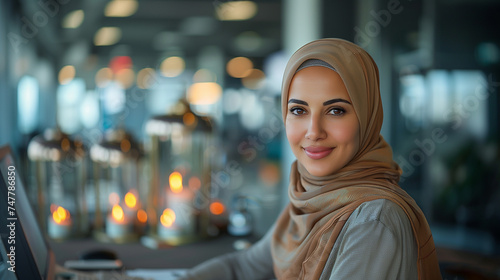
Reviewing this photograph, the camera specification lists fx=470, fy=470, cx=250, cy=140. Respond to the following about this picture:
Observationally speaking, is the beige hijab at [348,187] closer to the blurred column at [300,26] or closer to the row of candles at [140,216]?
the row of candles at [140,216]

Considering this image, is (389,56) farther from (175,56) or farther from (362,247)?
(175,56)

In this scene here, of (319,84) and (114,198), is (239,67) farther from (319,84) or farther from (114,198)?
(319,84)

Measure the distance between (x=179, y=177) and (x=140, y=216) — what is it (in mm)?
319

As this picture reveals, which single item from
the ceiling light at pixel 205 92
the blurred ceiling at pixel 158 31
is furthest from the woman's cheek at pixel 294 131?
the ceiling light at pixel 205 92

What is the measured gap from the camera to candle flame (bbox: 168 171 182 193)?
2.11 metres

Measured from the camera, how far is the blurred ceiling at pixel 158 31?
487cm

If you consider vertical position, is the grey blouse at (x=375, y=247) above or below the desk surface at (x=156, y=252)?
above

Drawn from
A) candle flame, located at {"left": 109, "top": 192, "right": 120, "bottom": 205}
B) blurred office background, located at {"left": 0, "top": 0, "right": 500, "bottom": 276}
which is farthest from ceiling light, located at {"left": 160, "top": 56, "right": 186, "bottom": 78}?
candle flame, located at {"left": 109, "top": 192, "right": 120, "bottom": 205}

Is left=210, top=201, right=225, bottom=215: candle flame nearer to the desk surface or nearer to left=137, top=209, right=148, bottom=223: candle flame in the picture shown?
the desk surface

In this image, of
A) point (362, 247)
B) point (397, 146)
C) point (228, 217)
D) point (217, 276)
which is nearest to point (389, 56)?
point (397, 146)

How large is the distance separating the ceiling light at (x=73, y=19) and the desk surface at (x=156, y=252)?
135 inches

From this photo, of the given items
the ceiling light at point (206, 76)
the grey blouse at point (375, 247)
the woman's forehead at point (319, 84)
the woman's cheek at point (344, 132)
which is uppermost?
the ceiling light at point (206, 76)

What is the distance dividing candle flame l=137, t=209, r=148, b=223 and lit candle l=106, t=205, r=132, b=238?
0.07 meters

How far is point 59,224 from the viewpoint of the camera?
7.19 feet
